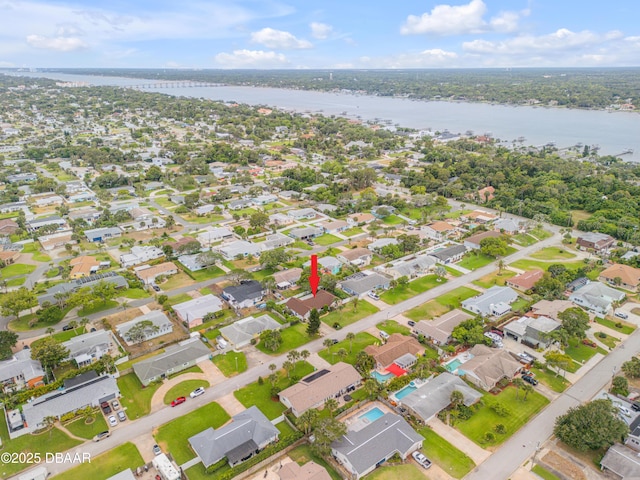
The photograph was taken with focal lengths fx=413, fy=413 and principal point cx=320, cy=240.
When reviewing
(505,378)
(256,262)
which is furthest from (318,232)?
(505,378)

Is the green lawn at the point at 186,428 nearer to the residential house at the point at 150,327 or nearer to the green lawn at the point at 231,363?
the green lawn at the point at 231,363

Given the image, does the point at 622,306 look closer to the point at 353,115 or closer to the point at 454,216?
the point at 454,216

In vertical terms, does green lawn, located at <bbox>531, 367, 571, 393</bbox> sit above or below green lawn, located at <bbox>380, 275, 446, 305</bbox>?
below

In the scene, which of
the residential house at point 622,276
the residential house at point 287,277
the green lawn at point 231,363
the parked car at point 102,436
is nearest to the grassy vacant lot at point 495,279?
the residential house at point 622,276

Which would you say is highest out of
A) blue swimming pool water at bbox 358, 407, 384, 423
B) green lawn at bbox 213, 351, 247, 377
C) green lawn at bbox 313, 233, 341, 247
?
green lawn at bbox 313, 233, 341, 247

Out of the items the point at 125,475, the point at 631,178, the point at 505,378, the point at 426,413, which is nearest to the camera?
the point at 125,475

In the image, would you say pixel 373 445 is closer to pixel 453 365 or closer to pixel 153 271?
pixel 453 365

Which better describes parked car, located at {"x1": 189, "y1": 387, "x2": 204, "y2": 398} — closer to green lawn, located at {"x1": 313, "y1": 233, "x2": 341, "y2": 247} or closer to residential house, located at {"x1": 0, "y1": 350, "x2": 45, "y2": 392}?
residential house, located at {"x1": 0, "y1": 350, "x2": 45, "y2": 392}

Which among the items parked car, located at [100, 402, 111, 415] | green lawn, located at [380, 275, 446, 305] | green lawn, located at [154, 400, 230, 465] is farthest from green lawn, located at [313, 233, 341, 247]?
parked car, located at [100, 402, 111, 415]
